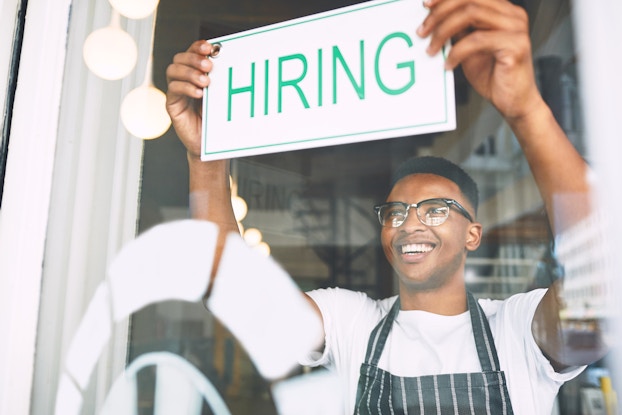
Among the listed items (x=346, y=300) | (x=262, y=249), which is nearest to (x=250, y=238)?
(x=262, y=249)

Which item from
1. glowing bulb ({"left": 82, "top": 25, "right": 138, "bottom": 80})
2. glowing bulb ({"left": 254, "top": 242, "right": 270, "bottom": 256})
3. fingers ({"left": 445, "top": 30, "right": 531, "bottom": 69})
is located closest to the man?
fingers ({"left": 445, "top": 30, "right": 531, "bottom": 69})

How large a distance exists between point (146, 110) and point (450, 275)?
857mm

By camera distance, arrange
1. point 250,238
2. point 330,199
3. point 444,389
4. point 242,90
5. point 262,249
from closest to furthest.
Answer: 1. point 242,90
2. point 444,389
3. point 250,238
4. point 262,249
5. point 330,199

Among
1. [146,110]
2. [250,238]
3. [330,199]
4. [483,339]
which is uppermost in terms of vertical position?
[330,199]

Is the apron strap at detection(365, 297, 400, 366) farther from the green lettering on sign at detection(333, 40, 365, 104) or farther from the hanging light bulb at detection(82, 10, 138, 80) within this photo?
the hanging light bulb at detection(82, 10, 138, 80)

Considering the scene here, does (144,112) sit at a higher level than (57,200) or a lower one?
higher

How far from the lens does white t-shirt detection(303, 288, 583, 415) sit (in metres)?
1.12

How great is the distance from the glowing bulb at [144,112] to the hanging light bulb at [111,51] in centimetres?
6

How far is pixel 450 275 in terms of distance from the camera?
4.48 ft

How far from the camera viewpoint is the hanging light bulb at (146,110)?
1179 mm

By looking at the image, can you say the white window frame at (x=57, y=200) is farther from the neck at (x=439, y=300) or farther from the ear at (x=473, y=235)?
the ear at (x=473, y=235)

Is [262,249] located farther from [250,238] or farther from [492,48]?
[492,48]

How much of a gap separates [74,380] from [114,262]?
0.25 m

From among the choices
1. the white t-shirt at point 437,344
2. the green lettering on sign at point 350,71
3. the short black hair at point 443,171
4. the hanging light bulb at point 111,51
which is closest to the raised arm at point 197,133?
the hanging light bulb at point 111,51
